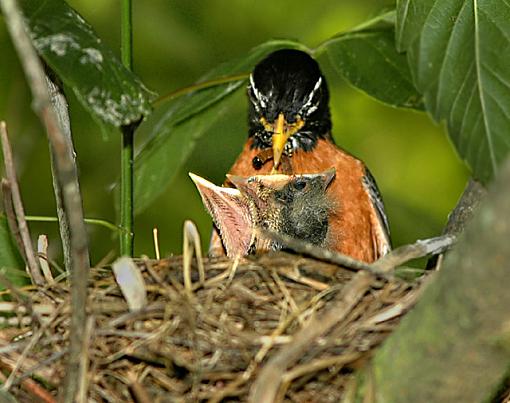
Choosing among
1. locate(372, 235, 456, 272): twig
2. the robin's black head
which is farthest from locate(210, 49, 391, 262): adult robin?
locate(372, 235, 456, 272): twig

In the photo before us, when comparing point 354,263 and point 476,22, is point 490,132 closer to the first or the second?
point 476,22

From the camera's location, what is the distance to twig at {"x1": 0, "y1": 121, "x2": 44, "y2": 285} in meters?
3.55

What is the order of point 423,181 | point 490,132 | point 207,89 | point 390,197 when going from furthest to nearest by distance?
point 423,181
point 390,197
point 207,89
point 490,132

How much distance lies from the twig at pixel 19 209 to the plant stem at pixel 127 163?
55 cm

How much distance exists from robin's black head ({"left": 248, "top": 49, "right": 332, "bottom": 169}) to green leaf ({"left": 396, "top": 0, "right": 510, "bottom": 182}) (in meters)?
1.23

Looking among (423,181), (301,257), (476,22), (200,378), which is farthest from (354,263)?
(423,181)

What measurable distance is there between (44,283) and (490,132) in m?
1.84

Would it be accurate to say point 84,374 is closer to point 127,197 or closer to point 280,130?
point 127,197

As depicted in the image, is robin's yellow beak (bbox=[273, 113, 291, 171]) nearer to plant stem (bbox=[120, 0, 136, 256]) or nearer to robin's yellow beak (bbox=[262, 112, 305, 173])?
robin's yellow beak (bbox=[262, 112, 305, 173])

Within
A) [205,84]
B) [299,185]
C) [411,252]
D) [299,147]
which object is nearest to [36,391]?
[411,252]

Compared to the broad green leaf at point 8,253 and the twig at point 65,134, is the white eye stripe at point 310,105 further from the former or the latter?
the broad green leaf at point 8,253

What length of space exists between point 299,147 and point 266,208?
1107 millimetres

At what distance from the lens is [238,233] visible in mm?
4840

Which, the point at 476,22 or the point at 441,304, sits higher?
the point at 476,22
